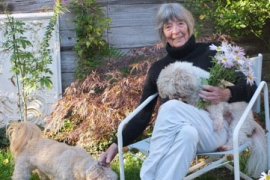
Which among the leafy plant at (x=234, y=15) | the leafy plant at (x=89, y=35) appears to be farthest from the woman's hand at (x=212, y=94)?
the leafy plant at (x=89, y=35)

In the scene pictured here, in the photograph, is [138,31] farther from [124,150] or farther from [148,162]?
[148,162]

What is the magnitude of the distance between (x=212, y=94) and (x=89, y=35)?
103 inches

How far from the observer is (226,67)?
3.08 metres

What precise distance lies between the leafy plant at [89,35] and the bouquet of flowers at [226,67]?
236 cm

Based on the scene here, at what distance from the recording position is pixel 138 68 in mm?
4578

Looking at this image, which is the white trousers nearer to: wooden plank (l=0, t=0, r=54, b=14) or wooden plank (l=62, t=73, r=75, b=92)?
wooden plank (l=62, t=73, r=75, b=92)

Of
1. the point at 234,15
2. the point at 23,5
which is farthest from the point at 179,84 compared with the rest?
the point at 23,5

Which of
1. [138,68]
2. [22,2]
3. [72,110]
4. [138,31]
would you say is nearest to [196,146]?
[138,68]

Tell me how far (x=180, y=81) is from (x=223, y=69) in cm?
31

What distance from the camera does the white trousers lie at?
9.07 feet

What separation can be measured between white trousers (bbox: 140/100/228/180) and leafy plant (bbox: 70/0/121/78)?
2539mm

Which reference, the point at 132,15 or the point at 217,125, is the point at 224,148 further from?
the point at 132,15

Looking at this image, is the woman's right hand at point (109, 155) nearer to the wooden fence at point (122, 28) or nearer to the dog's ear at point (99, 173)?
the dog's ear at point (99, 173)

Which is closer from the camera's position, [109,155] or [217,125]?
[217,125]
